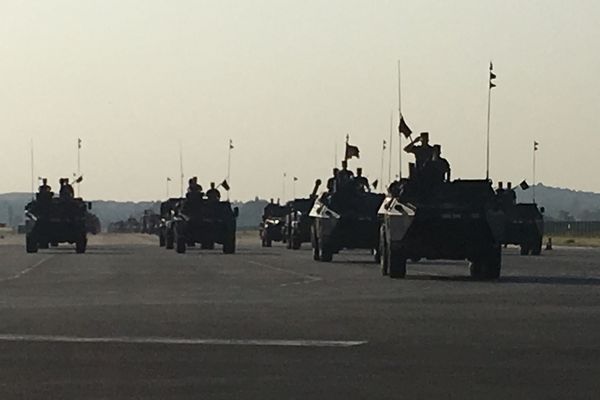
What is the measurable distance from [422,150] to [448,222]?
2.69 m

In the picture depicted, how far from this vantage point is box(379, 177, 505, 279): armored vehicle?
37.0 metres

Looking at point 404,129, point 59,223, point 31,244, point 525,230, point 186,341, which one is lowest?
point 186,341

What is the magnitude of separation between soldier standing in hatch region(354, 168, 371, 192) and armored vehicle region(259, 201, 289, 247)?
3205 centimetres

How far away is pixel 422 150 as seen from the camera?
39.2m

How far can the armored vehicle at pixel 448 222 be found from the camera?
1458 inches

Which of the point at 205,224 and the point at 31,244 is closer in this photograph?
the point at 205,224

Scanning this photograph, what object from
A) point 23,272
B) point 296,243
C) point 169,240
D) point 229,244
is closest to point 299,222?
point 296,243

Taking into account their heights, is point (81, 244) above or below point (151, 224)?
below

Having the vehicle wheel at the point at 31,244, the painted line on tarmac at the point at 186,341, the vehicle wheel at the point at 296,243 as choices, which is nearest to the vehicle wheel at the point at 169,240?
the vehicle wheel at the point at 296,243

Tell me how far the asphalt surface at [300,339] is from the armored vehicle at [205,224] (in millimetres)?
28656

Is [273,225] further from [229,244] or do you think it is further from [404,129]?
[404,129]

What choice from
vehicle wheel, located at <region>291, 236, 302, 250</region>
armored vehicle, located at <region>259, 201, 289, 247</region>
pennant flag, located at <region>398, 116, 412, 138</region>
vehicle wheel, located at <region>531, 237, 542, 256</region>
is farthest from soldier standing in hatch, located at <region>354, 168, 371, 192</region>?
armored vehicle, located at <region>259, 201, 289, 247</region>

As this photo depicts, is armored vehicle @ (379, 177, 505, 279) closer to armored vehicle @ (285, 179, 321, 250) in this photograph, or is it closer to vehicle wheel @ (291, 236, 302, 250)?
armored vehicle @ (285, 179, 321, 250)

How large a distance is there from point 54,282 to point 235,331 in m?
→ 16.0
